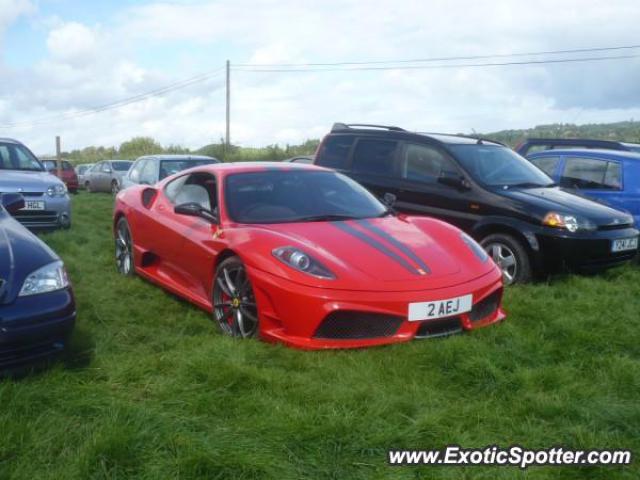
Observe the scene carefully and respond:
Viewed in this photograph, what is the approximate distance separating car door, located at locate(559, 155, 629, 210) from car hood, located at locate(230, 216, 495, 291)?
4027 millimetres

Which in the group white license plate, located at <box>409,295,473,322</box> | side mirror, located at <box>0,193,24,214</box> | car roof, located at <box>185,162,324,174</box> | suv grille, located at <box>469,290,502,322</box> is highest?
car roof, located at <box>185,162,324,174</box>

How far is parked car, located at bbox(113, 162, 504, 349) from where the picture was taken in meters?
4.22

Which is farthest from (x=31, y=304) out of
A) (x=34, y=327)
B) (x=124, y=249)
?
(x=124, y=249)

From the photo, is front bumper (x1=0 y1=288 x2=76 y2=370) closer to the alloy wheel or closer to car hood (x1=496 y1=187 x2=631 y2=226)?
the alloy wheel

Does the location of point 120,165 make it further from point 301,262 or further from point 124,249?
point 301,262

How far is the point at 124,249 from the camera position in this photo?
6.94 m

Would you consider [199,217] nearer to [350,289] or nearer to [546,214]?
[350,289]

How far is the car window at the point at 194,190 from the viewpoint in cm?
559

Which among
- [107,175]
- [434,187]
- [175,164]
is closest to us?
[434,187]

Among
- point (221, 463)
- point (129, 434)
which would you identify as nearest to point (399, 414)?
point (221, 463)

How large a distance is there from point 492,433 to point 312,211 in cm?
254

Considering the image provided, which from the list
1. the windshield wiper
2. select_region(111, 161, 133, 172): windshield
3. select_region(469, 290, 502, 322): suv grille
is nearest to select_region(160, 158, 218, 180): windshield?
the windshield wiper

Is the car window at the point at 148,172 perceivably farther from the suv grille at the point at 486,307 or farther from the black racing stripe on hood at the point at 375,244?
the suv grille at the point at 486,307

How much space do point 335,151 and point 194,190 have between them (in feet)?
10.1
